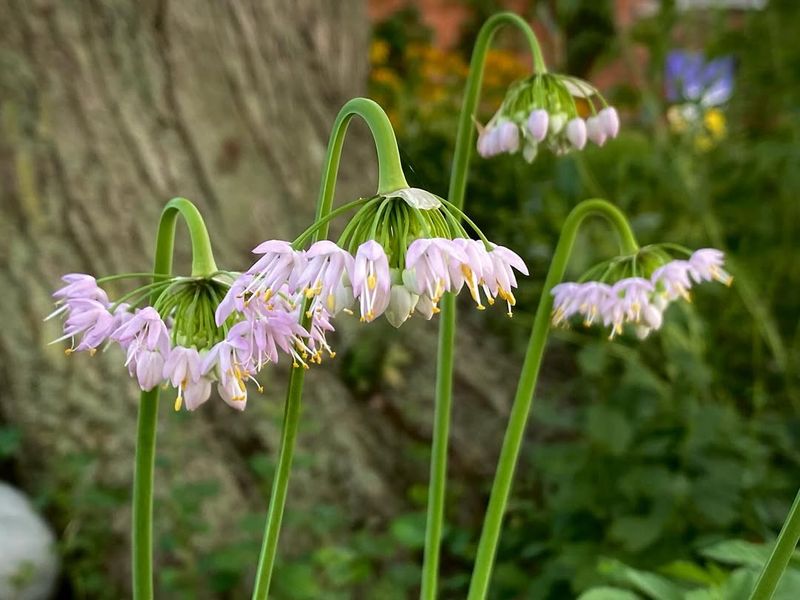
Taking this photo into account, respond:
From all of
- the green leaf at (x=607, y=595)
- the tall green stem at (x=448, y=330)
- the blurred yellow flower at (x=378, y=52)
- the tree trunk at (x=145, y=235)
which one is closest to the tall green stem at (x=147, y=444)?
the tall green stem at (x=448, y=330)

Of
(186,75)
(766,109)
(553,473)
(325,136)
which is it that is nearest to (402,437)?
(553,473)

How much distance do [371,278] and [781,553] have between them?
34cm

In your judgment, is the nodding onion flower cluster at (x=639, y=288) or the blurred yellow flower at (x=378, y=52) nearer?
the nodding onion flower cluster at (x=639, y=288)

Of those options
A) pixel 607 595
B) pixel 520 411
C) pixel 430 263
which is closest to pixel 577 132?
pixel 520 411

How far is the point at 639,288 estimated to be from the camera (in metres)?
0.83

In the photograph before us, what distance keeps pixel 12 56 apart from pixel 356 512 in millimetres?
1162

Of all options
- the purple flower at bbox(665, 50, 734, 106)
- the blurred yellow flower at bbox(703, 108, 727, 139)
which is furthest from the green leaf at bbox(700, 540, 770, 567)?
the blurred yellow flower at bbox(703, 108, 727, 139)

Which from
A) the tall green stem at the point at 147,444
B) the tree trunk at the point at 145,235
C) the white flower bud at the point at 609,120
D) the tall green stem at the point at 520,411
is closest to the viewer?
the tall green stem at the point at 147,444

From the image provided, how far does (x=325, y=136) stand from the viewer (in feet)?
6.88

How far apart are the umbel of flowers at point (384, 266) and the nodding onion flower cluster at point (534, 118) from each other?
314 millimetres

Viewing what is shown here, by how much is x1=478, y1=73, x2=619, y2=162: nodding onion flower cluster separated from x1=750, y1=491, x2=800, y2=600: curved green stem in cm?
38

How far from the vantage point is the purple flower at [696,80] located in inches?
93.3

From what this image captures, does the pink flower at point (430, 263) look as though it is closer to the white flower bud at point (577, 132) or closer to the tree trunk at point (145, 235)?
the white flower bud at point (577, 132)

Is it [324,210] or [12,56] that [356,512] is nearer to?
[12,56]
